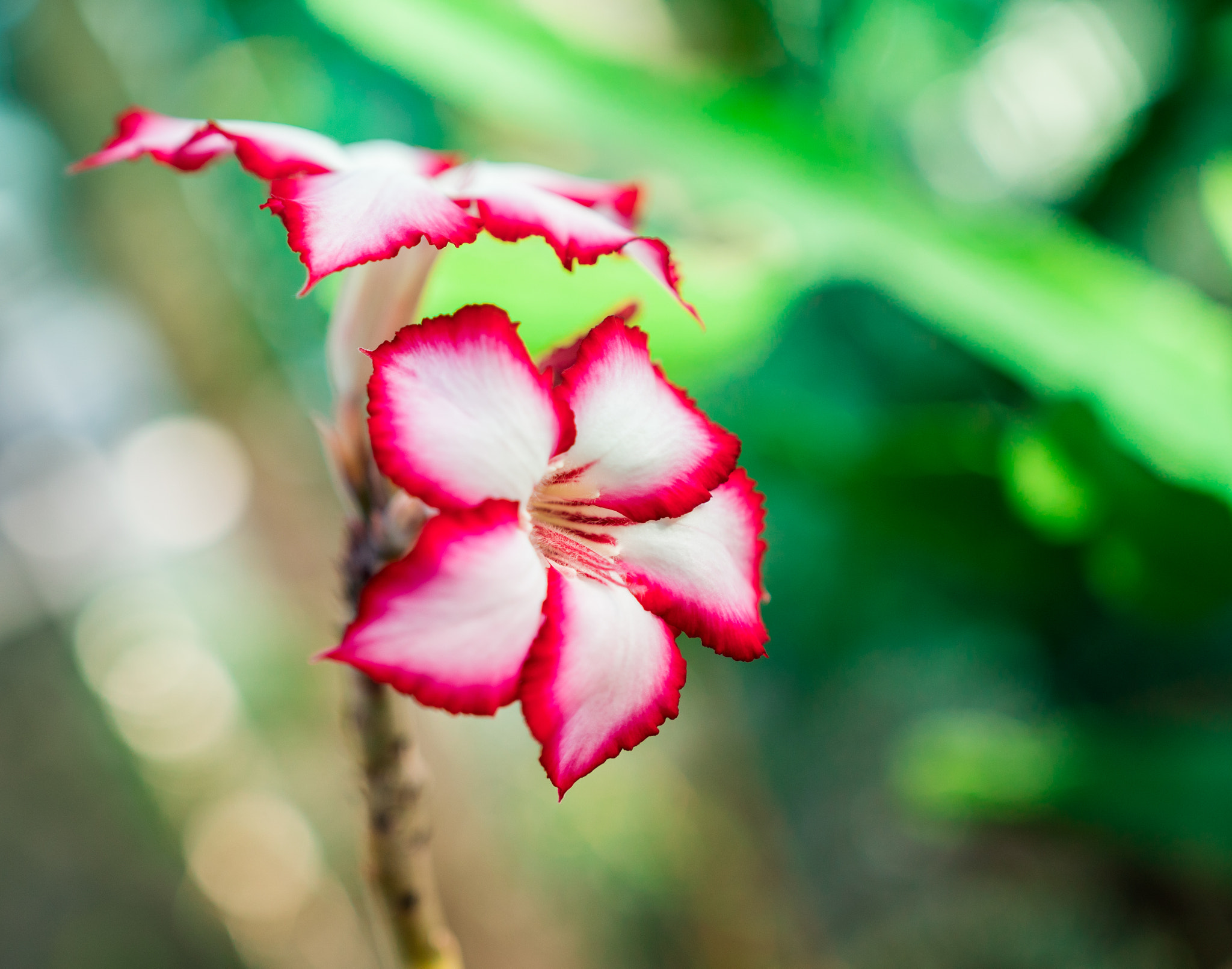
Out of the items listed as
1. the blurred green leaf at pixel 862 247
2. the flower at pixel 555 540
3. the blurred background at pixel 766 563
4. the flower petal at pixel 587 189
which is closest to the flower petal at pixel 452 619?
the flower at pixel 555 540

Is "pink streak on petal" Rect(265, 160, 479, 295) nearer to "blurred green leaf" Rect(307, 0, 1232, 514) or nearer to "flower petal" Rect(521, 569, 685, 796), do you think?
"flower petal" Rect(521, 569, 685, 796)

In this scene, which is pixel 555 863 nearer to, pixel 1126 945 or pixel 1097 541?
pixel 1126 945

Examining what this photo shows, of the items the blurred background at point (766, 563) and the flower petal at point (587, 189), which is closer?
the flower petal at point (587, 189)

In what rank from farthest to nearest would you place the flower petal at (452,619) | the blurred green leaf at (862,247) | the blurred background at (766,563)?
the blurred background at (766,563)
the blurred green leaf at (862,247)
the flower petal at (452,619)

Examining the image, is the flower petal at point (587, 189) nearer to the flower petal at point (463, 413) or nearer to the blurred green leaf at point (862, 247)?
the flower petal at point (463, 413)

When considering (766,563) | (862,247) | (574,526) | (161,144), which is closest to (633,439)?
(574,526)

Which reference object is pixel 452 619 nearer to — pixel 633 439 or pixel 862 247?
pixel 633 439
